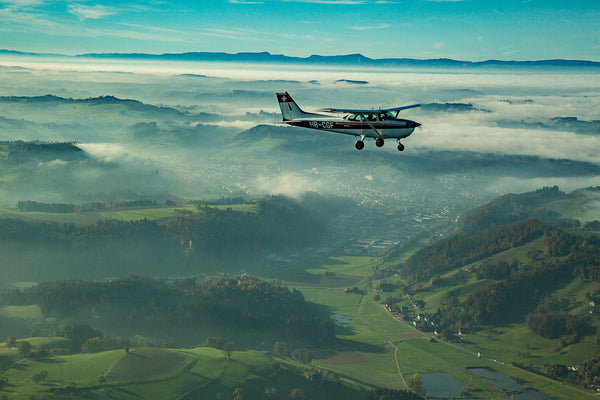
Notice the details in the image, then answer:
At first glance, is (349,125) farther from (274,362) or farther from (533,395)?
(533,395)

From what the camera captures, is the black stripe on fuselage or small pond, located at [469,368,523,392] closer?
the black stripe on fuselage

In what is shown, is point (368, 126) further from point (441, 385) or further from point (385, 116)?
point (441, 385)

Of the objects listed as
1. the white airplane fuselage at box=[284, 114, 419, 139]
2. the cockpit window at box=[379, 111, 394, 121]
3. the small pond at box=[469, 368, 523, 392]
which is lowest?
the small pond at box=[469, 368, 523, 392]

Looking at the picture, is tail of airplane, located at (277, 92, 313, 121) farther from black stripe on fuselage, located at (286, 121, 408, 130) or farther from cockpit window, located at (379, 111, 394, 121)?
cockpit window, located at (379, 111, 394, 121)

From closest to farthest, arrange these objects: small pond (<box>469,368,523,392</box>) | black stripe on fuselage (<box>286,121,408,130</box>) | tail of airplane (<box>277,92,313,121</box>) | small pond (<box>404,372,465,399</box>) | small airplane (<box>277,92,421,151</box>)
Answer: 1. small airplane (<box>277,92,421,151</box>)
2. black stripe on fuselage (<box>286,121,408,130</box>)
3. tail of airplane (<box>277,92,313,121</box>)
4. small pond (<box>404,372,465,399</box>)
5. small pond (<box>469,368,523,392</box>)

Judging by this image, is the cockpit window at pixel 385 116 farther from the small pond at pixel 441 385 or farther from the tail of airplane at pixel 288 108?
the small pond at pixel 441 385

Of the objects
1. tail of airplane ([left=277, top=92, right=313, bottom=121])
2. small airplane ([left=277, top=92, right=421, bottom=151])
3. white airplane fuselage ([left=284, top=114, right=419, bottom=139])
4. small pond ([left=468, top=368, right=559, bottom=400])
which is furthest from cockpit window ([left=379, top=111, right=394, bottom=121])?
small pond ([left=468, top=368, right=559, bottom=400])

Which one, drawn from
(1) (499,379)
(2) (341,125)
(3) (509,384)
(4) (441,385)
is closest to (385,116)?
(2) (341,125)

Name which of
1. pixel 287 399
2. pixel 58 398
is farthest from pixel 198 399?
pixel 58 398

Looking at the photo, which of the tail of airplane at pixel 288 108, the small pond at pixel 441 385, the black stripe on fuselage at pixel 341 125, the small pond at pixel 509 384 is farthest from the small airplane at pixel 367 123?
the small pond at pixel 509 384
